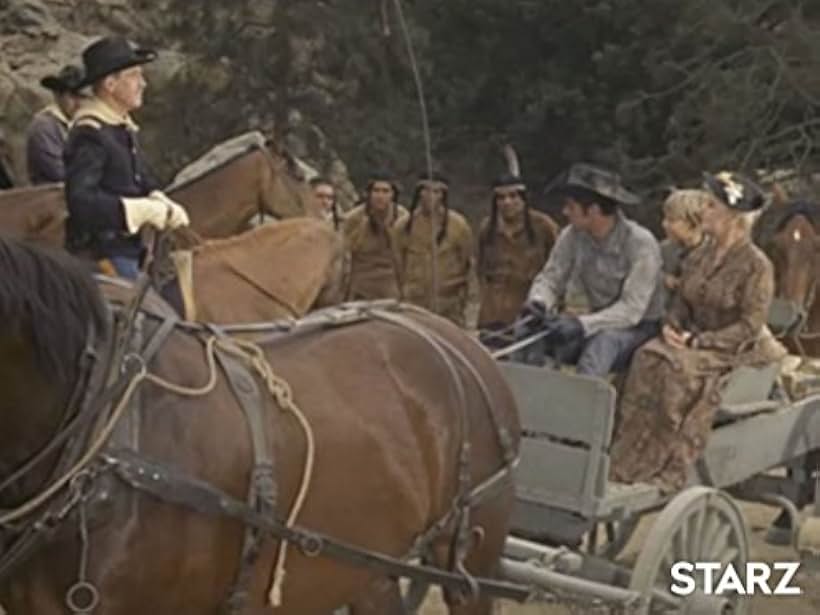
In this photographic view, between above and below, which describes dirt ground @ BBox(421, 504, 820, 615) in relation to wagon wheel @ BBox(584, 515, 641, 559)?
below

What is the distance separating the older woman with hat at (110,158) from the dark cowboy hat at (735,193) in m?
1.77

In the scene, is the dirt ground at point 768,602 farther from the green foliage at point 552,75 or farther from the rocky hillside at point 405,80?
the green foliage at point 552,75

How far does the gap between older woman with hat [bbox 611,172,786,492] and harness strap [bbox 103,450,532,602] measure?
4.56 feet

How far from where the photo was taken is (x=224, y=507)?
3.68 m

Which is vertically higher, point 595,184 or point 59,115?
point 595,184

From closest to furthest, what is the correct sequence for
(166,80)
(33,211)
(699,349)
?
(699,349), (33,211), (166,80)

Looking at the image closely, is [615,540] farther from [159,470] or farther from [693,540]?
[159,470]

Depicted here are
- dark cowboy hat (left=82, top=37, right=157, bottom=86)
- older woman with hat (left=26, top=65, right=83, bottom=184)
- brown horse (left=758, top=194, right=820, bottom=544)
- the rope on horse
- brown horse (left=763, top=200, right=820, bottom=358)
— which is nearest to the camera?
the rope on horse

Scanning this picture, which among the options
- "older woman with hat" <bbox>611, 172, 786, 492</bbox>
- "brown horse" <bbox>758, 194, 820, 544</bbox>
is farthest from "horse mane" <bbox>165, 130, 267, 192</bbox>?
"brown horse" <bbox>758, 194, 820, 544</bbox>

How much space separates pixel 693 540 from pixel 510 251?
426 centimetres

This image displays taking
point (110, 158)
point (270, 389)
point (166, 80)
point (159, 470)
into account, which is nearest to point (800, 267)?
point (110, 158)

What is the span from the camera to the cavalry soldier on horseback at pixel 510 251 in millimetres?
9266

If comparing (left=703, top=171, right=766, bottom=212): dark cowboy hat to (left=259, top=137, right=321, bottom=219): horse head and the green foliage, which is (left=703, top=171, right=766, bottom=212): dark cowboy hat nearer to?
(left=259, top=137, right=321, bottom=219): horse head

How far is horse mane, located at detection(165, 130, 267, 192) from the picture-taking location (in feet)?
24.7
